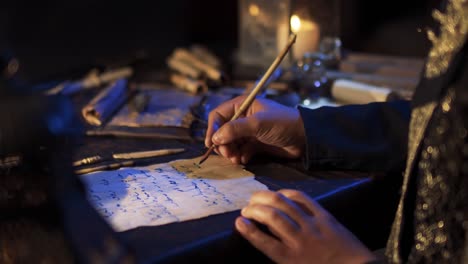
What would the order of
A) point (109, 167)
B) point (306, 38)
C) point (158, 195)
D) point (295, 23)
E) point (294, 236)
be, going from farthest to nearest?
1. point (306, 38)
2. point (295, 23)
3. point (109, 167)
4. point (158, 195)
5. point (294, 236)

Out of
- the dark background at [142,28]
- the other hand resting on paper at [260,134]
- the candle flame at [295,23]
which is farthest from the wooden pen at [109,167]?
the dark background at [142,28]

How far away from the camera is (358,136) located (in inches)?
36.1

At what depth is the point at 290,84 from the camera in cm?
147

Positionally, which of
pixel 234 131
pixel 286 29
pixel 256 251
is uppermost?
pixel 286 29

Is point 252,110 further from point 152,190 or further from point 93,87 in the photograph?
point 93,87

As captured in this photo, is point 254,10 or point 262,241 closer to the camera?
point 262,241

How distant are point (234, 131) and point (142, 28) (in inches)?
87.2

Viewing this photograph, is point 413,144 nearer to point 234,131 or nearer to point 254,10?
point 234,131

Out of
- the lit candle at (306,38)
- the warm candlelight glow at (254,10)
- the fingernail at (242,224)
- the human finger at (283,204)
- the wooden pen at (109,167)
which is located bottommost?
the wooden pen at (109,167)

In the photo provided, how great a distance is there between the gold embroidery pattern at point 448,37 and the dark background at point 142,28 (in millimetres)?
1446

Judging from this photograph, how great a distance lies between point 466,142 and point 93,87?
1164 millimetres

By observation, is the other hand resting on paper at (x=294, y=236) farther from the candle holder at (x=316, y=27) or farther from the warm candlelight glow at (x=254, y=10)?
the warm candlelight glow at (x=254, y=10)

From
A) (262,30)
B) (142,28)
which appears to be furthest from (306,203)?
(142,28)

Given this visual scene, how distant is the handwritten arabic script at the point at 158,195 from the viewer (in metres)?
0.68
